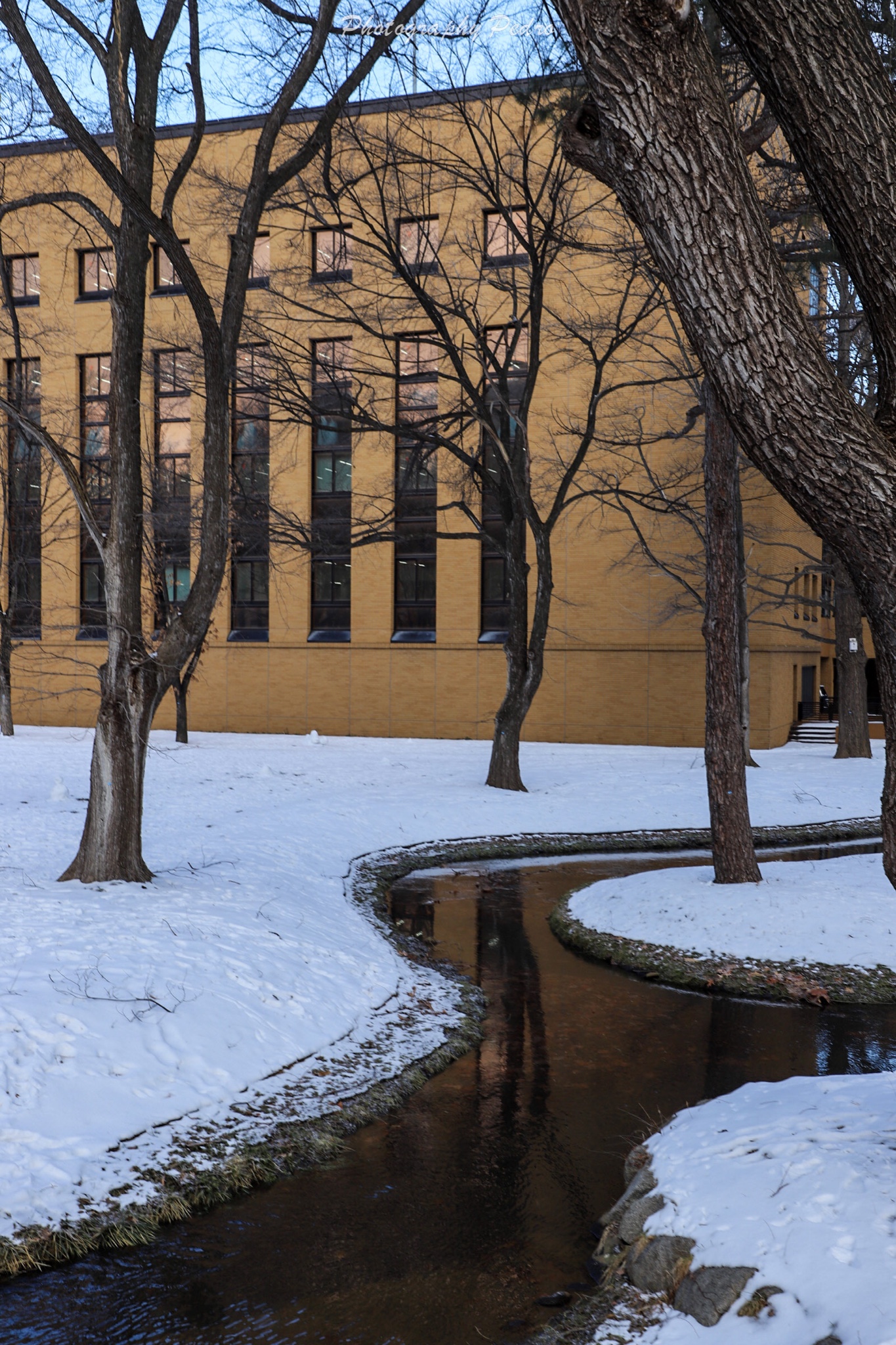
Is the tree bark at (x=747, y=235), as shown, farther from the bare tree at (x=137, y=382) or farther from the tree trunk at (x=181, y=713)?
the tree trunk at (x=181, y=713)

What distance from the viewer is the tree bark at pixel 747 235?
3738 millimetres

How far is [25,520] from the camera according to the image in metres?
31.0

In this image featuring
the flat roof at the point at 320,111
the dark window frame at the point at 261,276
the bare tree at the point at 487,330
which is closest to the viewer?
the flat roof at the point at 320,111

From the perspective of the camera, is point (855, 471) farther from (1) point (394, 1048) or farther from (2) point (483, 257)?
(2) point (483, 257)

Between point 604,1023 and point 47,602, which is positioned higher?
point 47,602

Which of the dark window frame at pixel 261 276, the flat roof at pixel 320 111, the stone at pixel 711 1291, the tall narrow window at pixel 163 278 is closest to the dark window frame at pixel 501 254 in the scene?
the flat roof at pixel 320 111

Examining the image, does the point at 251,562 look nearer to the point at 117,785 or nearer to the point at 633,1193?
the point at 117,785

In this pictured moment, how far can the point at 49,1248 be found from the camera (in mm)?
5004

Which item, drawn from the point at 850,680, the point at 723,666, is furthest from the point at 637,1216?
the point at 850,680

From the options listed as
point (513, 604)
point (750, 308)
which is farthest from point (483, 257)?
point (750, 308)

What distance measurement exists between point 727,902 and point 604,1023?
9.53ft

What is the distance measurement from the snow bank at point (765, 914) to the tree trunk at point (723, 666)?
600mm

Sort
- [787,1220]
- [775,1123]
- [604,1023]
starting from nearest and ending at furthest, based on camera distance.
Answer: [787,1220], [775,1123], [604,1023]

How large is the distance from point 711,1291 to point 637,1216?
790 mm
